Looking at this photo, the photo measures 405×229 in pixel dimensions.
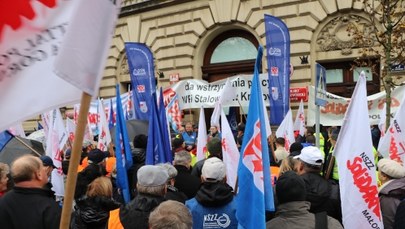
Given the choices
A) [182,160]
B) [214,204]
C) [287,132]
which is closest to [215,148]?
[182,160]

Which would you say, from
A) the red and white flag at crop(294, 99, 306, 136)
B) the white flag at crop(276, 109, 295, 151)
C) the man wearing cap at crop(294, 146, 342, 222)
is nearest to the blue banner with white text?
the red and white flag at crop(294, 99, 306, 136)

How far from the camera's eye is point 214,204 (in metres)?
3.98

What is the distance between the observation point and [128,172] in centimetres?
607

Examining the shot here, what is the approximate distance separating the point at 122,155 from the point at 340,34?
439 inches

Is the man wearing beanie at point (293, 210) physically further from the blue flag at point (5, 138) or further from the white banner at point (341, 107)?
the white banner at point (341, 107)

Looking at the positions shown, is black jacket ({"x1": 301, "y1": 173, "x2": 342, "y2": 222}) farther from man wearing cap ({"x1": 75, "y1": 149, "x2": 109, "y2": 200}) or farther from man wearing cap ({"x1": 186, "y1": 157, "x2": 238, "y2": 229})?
man wearing cap ({"x1": 75, "y1": 149, "x2": 109, "y2": 200})

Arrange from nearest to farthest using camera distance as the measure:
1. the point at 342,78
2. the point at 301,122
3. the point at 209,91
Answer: the point at 301,122, the point at 209,91, the point at 342,78

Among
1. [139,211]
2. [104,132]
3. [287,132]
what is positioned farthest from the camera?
[287,132]

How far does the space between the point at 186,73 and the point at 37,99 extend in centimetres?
1691

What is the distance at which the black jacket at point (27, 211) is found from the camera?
3.31m

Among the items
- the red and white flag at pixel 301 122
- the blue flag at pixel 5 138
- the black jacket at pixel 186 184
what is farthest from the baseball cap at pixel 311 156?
the red and white flag at pixel 301 122

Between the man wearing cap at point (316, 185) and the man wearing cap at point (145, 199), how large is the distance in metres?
1.28

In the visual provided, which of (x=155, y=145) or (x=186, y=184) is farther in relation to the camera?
(x=155, y=145)

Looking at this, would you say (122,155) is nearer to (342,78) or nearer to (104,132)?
(104,132)
